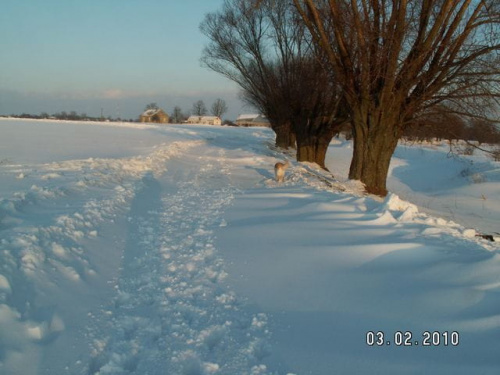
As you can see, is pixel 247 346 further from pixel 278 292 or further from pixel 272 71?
pixel 272 71

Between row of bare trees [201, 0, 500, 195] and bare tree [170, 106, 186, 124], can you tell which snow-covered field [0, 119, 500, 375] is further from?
bare tree [170, 106, 186, 124]

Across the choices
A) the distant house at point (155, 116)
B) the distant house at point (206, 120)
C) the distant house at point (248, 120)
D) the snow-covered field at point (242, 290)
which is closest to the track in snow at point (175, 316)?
the snow-covered field at point (242, 290)

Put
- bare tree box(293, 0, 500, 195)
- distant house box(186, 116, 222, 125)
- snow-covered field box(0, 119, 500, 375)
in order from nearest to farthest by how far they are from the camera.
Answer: snow-covered field box(0, 119, 500, 375) → bare tree box(293, 0, 500, 195) → distant house box(186, 116, 222, 125)

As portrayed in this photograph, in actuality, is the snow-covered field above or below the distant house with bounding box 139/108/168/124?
below

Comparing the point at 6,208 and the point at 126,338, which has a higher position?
the point at 6,208

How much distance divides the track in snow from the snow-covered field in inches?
0.7

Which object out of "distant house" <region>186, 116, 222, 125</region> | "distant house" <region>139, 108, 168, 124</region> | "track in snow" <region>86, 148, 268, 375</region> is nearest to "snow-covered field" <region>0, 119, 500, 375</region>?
"track in snow" <region>86, 148, 268, 375</region>

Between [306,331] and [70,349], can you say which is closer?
[70,349]

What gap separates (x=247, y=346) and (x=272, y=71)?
72.5 feet

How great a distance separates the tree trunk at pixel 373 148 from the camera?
10703 mm

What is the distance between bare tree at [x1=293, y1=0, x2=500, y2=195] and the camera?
941cm

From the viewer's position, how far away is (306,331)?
10.9 ft

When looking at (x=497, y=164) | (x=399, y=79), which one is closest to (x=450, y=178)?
(x=497, y=164)

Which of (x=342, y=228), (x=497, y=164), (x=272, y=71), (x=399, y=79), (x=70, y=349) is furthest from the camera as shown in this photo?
(x=497, y=164)
